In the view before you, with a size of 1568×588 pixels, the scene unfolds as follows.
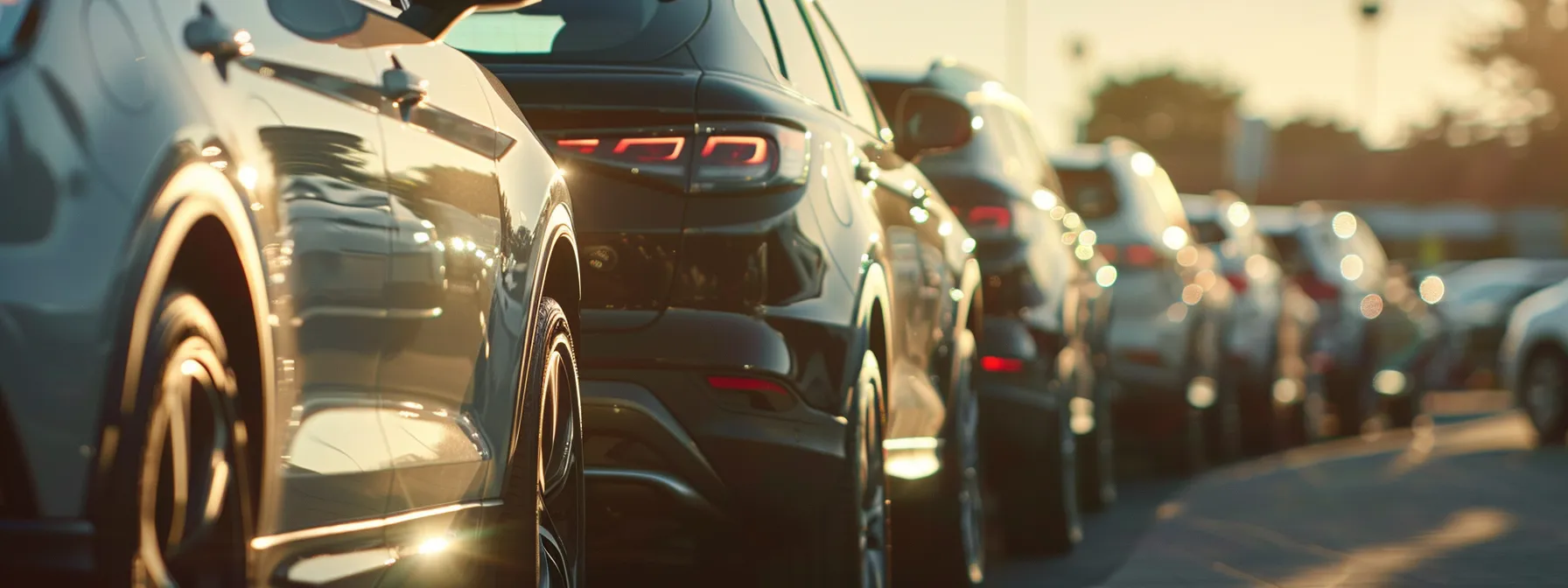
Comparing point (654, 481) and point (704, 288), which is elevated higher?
point (704, 288)

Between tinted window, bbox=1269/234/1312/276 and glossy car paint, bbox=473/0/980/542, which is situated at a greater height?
tinted window, bbox=1269/234/1312/276

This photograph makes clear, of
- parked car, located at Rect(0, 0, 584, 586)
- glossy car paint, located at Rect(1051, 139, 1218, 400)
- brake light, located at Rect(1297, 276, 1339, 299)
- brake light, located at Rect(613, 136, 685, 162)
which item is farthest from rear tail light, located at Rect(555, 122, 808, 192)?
brake light, located at Rect(1297, 276, 1339, 299)

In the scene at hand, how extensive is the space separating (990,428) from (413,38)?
5.74 metres

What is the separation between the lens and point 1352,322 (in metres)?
21.6

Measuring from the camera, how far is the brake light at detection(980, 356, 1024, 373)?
981 centimetres

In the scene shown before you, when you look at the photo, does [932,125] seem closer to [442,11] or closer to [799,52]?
[799,52]

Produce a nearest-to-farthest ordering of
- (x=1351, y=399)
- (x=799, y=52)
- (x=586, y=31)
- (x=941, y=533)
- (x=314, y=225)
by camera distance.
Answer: (x=314, y=225) → (x=586, y=31) → (x=799, y=52) → (x=941, y=533) → (x=1351, y=399)

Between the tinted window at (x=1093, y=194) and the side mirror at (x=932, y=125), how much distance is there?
5690mm

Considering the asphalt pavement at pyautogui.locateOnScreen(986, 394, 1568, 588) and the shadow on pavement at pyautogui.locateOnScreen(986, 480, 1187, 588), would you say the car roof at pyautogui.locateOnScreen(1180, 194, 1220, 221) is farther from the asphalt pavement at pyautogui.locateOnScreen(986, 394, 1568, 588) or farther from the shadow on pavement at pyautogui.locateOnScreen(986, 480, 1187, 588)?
the shadow on pavement at pyautogui.locateOnScreen(986, 480, 1187, 588)

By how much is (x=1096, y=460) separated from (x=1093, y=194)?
2.43m

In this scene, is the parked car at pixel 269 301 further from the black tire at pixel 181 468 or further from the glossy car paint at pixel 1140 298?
the glossy car paint at pixel 1140 298

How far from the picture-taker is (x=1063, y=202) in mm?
11539

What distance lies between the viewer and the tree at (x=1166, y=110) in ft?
465

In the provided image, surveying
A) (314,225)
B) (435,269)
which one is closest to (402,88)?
(435,269)
